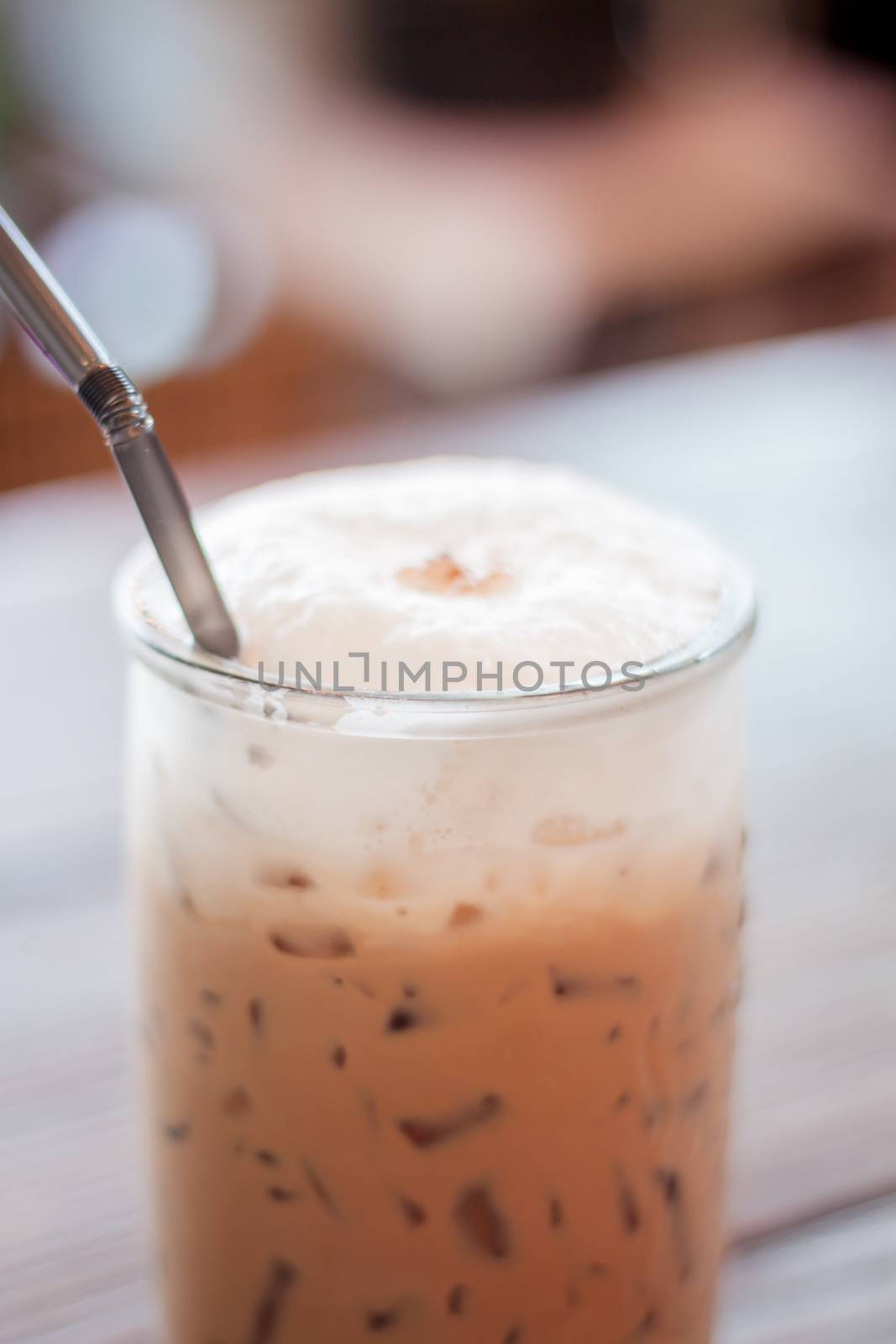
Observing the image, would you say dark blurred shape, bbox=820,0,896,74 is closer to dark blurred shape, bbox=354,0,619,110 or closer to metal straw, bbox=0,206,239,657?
dark blurred shape, bbox=354,0,619,110

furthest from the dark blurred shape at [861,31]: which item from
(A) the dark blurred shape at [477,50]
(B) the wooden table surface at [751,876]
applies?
(B) the wooden table surface at [751,876]

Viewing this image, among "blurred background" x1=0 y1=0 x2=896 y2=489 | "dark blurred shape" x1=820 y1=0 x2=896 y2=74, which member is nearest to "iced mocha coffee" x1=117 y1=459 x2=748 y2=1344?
"blurred background" x1=0 y1=0 x2=896 y2=489

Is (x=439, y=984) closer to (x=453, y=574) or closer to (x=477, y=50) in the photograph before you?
(x=453, y=574)

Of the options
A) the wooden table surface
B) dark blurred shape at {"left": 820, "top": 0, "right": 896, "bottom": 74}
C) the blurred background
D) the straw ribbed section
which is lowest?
the wooden table surface

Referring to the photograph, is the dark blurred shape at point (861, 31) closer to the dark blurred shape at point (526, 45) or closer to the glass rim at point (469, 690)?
the dark blurred shape at point (526, 45)

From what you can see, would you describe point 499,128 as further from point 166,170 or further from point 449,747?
point 449,747

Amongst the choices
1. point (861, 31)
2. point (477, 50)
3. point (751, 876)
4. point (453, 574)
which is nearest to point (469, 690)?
point (453, 574)
